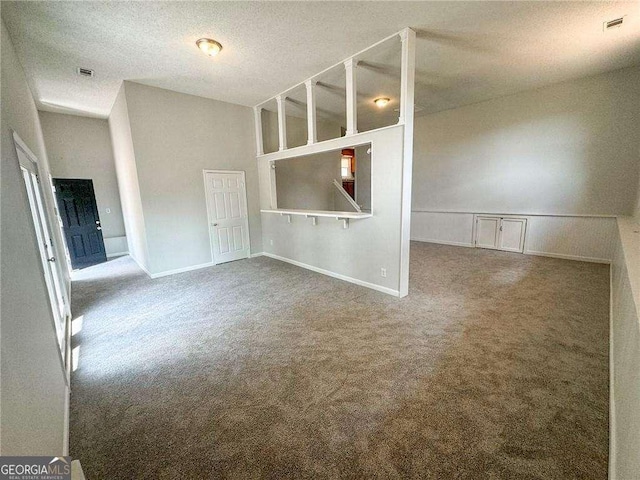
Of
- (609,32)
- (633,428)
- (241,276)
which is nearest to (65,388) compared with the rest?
(241,276)

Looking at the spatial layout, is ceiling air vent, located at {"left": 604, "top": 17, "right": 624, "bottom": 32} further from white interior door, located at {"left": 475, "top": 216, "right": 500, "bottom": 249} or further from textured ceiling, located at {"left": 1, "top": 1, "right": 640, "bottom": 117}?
white interior door, located at {"left": 475, "top": 216, "right": 500, "bottom": 249}

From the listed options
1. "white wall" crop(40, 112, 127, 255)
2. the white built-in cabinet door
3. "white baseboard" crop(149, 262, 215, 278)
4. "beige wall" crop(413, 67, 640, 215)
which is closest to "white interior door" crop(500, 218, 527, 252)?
the white built-in cabinet door

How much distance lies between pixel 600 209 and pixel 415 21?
4714 millimetres

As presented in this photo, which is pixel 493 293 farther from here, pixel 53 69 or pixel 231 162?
pixel 53 69

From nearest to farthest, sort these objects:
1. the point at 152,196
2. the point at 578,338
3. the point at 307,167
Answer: the point at 578,338
the point at 152,196
the point at 307,167

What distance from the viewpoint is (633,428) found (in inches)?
41.6

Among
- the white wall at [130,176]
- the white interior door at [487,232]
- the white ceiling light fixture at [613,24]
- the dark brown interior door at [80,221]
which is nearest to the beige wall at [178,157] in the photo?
the white wall at [130,176]

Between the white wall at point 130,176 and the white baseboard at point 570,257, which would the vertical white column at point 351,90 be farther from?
the white baseboard at point 570,257

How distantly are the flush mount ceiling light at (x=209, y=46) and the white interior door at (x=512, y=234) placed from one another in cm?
616

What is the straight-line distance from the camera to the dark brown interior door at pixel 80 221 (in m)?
5.86

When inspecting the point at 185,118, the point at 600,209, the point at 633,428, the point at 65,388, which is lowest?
the point at 65,388

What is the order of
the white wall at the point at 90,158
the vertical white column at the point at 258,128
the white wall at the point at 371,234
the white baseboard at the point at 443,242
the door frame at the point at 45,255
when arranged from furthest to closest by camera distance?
the white baseboard at the point at 443,242 → the white wall at the point at 90,158 → the vertical white column at the point at 258,128 → the white wall at the point at 371,234 → the door frame at the point at 45,255

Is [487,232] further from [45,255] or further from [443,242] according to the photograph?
[45,255]

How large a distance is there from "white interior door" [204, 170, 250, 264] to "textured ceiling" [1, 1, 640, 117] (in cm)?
162
